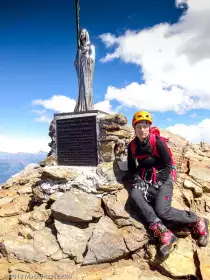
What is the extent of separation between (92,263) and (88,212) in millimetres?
1439

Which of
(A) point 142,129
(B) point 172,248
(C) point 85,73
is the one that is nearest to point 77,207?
(B) point 172,248

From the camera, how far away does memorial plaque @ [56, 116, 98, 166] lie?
9.28 meters

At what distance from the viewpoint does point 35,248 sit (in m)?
6.27

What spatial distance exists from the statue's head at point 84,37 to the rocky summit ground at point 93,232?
21.3ft

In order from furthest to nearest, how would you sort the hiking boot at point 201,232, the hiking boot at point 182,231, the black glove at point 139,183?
the black glove at point 139,183
the hiking boot at point 182,231
the hiking boot at point 201,232

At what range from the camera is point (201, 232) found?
5875mm

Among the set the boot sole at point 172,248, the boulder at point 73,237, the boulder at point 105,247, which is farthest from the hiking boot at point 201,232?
the boulder at point 73,237

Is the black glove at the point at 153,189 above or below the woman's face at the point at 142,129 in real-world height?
below

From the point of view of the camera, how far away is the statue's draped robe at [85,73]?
1141cm

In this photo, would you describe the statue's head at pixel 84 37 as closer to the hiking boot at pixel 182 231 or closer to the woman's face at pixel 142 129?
the woman's face at pixel 142 129

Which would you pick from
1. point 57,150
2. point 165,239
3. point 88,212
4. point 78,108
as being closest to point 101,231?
point 88,212

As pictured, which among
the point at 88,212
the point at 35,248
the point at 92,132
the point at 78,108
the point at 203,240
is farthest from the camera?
the point at 78,108

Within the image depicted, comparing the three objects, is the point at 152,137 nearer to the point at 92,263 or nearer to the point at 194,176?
the point at 194,176

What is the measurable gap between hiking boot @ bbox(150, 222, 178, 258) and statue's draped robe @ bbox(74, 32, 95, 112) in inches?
277
